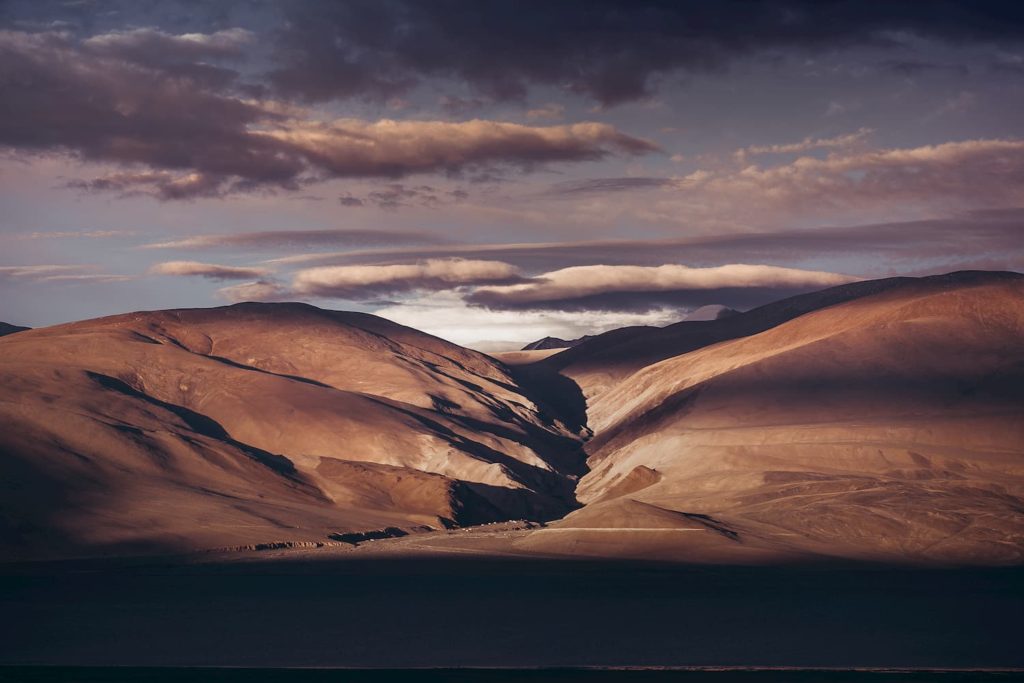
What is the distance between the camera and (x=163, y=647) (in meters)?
63.7

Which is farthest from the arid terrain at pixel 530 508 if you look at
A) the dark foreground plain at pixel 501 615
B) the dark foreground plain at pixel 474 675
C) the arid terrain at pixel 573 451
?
the dark foreground plain at pixel 474 675

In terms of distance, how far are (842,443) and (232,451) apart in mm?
58397

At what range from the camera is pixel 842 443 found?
136 metres

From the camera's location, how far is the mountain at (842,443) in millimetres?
102875

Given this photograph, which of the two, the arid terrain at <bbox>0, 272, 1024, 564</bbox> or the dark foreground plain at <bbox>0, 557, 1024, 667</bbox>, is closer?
the dark foreground plain at <bbox>0, 557, 1024, 667</bbox>

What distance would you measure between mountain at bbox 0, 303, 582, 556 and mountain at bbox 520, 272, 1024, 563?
12.7m

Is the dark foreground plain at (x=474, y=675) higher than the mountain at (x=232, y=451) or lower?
lower

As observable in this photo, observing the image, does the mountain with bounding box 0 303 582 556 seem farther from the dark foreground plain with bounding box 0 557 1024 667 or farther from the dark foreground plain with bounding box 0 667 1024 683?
the dark foreground plain with bounding box 0 667 1024 683

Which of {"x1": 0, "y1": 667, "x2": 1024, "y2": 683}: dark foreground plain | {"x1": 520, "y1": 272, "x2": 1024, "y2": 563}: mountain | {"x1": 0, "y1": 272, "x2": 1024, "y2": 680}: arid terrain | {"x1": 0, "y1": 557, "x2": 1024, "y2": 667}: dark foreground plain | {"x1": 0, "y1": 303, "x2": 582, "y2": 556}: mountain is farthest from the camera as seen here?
{"x1": 0, "y1": 303, "x2": 582, "y2": 556}: mountain

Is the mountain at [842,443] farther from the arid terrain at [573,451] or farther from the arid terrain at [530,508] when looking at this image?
the arid terrain at [530,508]

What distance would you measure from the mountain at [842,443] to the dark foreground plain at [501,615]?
8.68m

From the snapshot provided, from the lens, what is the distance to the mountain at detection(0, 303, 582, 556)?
105312 millimetres

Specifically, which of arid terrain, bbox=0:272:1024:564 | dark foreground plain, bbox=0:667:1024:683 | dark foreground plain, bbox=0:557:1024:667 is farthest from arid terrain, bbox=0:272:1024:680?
dark foreground plain, bbox=0:667:1024:683

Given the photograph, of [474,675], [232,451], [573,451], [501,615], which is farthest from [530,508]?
[474,675]
